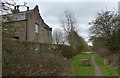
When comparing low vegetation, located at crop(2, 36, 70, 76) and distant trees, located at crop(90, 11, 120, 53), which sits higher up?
distant trees, located at crop(90, 11, 120, 53)

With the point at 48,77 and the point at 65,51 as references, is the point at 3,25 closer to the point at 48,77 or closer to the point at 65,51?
the point at 48,77

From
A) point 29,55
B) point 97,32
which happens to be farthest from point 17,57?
point 97,32

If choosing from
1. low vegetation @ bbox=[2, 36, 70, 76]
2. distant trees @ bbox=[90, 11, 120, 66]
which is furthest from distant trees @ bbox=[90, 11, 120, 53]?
low vegetation @ bbox=[2, 36, 70, 76]

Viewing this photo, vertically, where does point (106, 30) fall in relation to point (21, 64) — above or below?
above

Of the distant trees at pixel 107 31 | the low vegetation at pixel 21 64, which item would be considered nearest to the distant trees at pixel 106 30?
the distant trees at pixel 107 31

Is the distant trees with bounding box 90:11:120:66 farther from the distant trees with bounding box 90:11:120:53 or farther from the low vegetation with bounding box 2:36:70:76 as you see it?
the low vegetation with bounding box 2:36:70:76

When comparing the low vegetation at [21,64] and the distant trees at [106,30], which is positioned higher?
the distant trees at [106,30]

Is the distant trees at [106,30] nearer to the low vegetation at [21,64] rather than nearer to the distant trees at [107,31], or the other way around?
the distant trees at [107,31]

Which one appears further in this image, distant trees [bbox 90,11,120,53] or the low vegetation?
distant trees [bbox 90,11,120,53]

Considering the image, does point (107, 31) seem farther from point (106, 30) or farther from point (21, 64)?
point (21, 64)

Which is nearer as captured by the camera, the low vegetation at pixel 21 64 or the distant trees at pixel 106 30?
the low vegetation at pixel 21 64

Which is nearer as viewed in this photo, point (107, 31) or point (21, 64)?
point (21, 64)

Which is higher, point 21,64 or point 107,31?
point 107,31

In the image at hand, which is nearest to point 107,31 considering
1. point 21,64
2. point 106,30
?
point 106,30
